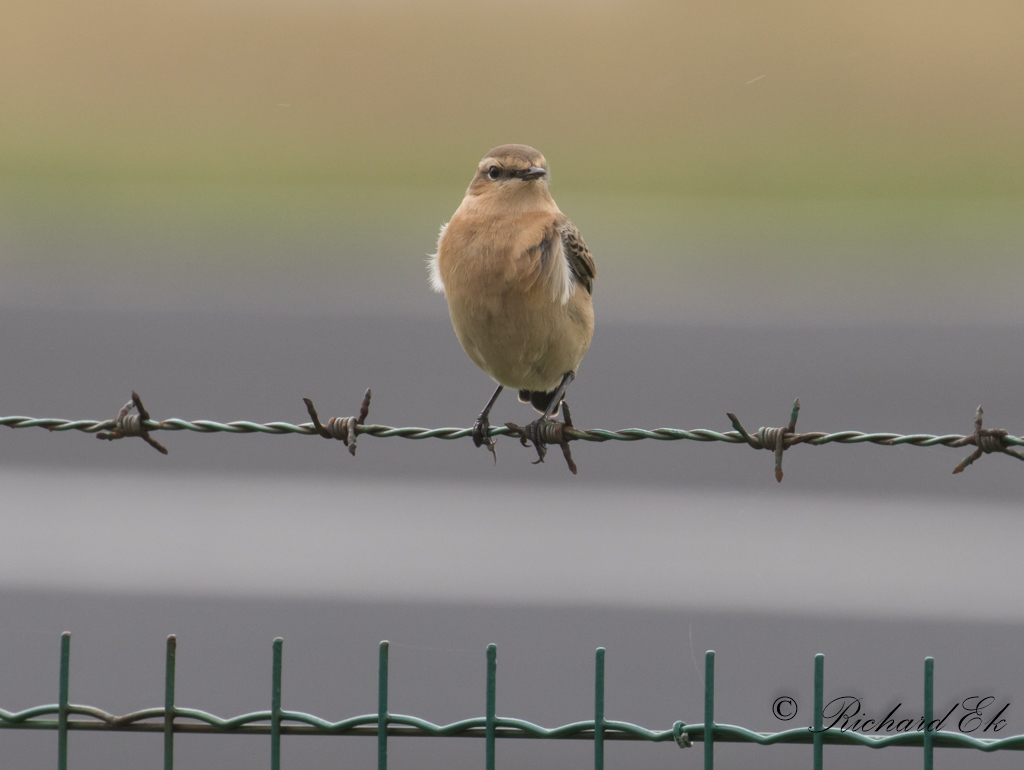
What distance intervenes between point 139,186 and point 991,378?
1422 cm

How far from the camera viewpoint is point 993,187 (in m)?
19.7

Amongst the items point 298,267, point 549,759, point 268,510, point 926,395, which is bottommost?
point 549,759

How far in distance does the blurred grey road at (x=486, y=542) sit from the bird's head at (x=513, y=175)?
12.1 ft

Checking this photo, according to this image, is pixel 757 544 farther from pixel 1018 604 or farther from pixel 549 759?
pixel 549 759

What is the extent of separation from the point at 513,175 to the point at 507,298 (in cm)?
76

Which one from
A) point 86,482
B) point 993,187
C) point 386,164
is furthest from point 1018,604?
point 386,164

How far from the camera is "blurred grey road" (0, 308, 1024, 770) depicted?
768 cm

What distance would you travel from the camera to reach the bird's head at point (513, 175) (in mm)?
5434

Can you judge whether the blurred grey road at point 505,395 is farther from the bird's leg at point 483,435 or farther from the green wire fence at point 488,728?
the green wire fence at point 488,728

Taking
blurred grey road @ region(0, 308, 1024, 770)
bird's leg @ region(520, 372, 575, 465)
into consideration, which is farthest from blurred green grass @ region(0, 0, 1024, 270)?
bird's leg @ region(520, 372, 575, 465)

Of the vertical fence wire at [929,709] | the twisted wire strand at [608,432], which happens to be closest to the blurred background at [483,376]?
the twisted wire strand at [608,432]

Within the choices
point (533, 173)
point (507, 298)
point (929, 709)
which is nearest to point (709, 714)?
point (929, 709)

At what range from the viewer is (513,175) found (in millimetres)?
5453

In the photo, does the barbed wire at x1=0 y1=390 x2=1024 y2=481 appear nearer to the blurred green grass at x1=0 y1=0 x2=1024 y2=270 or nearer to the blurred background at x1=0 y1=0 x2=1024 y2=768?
the blurred background at x1=0 y1=0 x2=1024 y2=768
